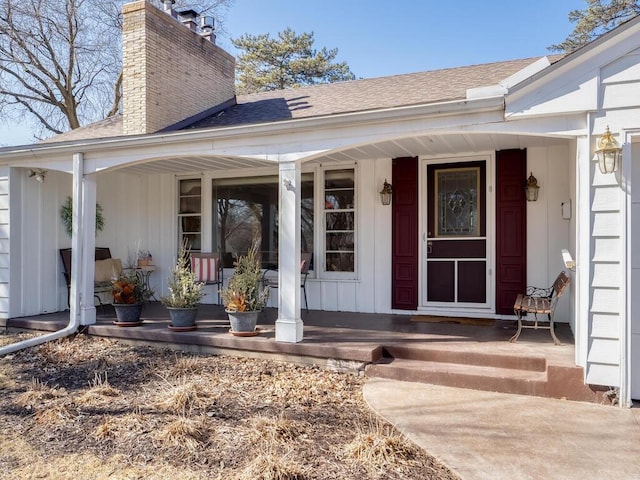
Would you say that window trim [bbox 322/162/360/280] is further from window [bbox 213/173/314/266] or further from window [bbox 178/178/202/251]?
window [bbox 178/178/202/251]

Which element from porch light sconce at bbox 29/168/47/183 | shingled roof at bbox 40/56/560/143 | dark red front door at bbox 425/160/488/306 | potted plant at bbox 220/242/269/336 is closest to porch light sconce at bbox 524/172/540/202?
dark red front door at bbox 425/160/488/306

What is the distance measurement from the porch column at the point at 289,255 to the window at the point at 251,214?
185 cm

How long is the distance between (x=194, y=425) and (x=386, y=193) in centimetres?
385

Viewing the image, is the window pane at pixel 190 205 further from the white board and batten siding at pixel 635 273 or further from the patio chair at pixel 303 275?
the white board and batten siding at pixel 635 273

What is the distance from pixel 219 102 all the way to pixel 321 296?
3.86m

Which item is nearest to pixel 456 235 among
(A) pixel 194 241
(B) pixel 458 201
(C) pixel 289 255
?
(B) pixel 458 201

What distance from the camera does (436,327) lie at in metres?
5.12

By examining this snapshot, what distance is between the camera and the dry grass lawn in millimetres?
2484

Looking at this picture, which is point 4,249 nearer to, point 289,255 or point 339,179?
point 289,255

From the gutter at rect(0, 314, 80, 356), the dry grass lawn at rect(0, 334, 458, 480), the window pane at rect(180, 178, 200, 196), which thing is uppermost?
the window pane at rect(180, 178, 200, 196)

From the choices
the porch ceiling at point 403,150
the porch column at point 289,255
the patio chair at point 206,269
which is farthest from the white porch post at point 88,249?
the porch column at point 289,255

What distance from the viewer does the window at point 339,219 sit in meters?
6.28

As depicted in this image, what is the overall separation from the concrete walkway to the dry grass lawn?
0.62 ft

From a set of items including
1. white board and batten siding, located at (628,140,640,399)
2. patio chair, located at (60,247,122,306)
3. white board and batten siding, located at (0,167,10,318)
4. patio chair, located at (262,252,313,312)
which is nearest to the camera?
white board and batten siding, located at (628,140,640,399)
